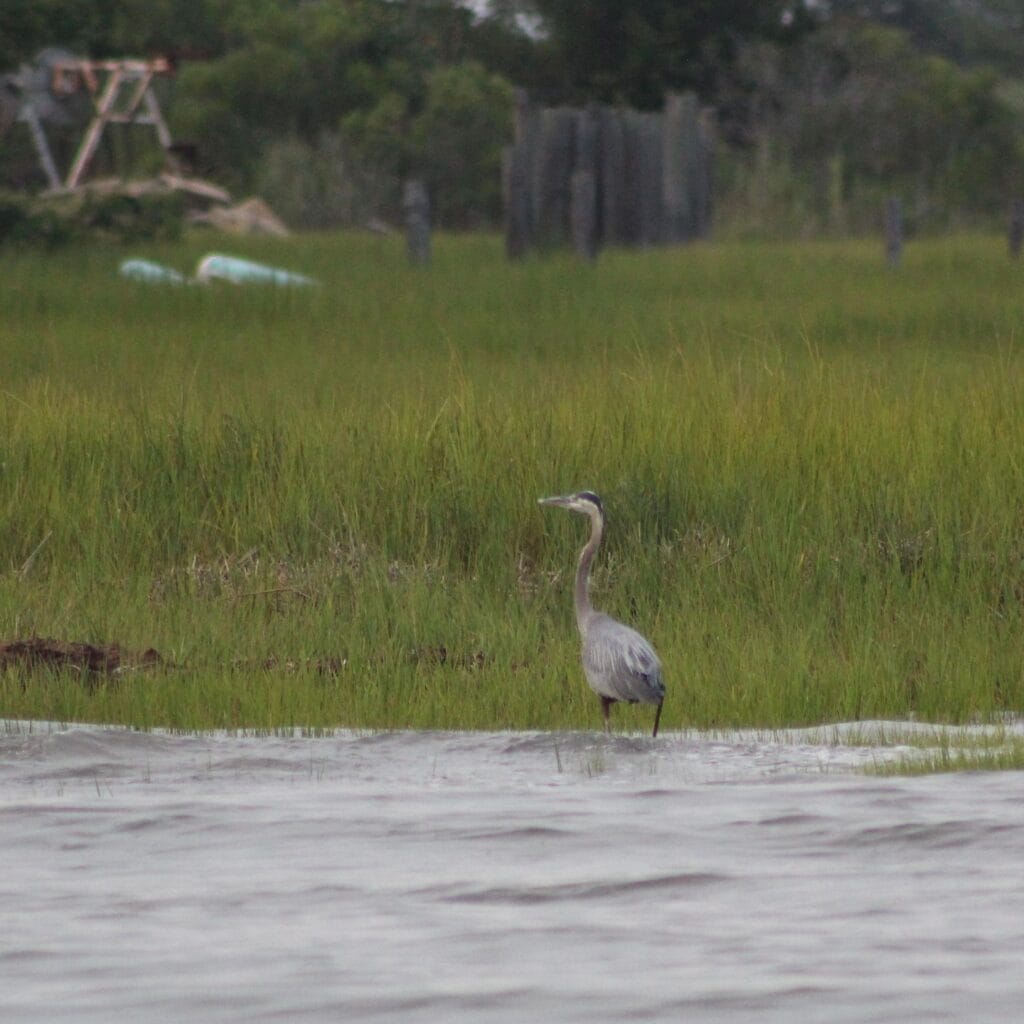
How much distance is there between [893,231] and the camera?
873 inches

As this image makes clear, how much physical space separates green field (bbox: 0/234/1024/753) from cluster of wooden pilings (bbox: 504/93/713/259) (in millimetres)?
10398

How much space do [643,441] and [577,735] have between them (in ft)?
10.00

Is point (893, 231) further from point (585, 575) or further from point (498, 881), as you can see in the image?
point (498, 881)

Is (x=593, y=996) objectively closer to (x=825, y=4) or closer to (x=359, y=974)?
(x=359, y=974)

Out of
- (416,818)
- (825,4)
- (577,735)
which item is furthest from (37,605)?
(825,4)

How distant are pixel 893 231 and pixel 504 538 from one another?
13.5m

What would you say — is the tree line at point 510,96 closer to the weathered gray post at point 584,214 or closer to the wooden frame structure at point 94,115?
the wooden frame structure at point 94,115

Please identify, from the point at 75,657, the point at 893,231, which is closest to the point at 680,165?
the point at 893,231

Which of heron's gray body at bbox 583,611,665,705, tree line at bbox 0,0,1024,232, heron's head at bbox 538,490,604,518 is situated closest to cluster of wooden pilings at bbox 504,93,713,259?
tree line at bbox 0,0,1024,232

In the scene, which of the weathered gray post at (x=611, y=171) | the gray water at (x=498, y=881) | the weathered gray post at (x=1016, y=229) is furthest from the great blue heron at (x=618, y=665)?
the weathered gray post at (x=611, y=171)

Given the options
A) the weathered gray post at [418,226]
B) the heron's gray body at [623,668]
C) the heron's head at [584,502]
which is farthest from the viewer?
the weathered gray post at [418,226]

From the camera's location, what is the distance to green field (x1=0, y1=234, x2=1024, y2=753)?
761cm

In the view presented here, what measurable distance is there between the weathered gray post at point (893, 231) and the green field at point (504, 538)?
8668 millimetres

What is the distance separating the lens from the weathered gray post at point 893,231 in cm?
2178
